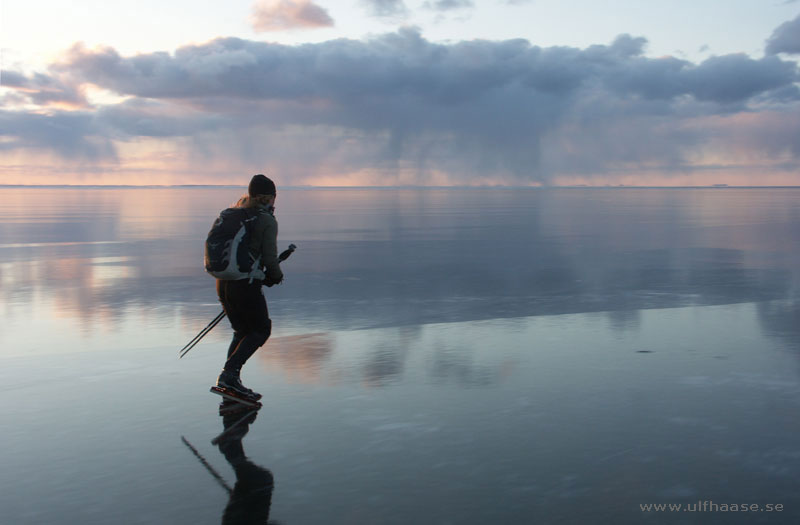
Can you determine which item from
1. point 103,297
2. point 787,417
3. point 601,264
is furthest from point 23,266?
point 787,417

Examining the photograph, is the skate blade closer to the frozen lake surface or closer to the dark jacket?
the frozen lake surface

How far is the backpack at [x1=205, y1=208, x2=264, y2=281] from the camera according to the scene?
20.8 ft

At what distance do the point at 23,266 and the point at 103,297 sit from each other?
690cm

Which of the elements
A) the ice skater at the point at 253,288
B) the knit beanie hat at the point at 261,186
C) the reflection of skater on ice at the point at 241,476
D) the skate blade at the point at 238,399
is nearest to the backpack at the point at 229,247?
the ice skater at the point at 253,288

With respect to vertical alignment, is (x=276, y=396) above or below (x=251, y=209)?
below

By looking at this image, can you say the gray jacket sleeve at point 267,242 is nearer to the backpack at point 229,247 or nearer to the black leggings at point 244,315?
the backpack at point 229,247

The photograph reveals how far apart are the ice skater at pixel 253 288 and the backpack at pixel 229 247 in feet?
0.25

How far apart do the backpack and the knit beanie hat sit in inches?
10.1

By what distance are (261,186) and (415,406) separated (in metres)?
2.23

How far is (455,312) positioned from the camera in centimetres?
1157

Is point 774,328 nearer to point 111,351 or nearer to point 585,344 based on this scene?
point 585,344

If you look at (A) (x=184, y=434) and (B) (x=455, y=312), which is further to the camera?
(B) (x=455, y=312)

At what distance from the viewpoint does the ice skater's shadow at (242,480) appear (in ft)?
13.8

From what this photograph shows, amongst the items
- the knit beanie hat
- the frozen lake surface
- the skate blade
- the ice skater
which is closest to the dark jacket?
the ice skater
